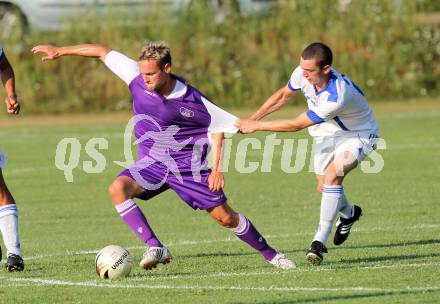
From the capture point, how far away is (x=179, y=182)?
9844mm

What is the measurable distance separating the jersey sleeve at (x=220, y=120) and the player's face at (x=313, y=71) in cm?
76

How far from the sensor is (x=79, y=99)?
91.1ft

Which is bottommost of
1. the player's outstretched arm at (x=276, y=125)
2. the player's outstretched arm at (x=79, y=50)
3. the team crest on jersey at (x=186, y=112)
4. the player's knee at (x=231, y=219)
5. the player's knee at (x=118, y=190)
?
the player's knee at (x=231, y=219)

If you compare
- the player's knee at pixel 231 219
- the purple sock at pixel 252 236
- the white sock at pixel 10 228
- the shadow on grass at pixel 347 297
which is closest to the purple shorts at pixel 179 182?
the player's knee at pixel 231 219

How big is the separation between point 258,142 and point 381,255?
10.9 m

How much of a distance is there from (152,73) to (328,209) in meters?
2.06

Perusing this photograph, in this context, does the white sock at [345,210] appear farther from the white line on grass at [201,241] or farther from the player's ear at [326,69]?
the player's ear at [326,69]

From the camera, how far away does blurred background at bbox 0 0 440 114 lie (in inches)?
1082

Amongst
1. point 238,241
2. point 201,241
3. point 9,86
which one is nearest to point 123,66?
point 9,86

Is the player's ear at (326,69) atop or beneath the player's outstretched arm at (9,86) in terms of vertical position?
atop

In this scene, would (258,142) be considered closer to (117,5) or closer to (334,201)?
(117,5)

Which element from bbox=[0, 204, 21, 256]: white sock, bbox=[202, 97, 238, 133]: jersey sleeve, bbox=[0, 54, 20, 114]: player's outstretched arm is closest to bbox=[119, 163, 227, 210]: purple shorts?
bbox=[202, 97, 238, 133]: jersey sleeve

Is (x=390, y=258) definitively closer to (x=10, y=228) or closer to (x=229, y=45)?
(x=10, y=228)

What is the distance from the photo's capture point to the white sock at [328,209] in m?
10.2
